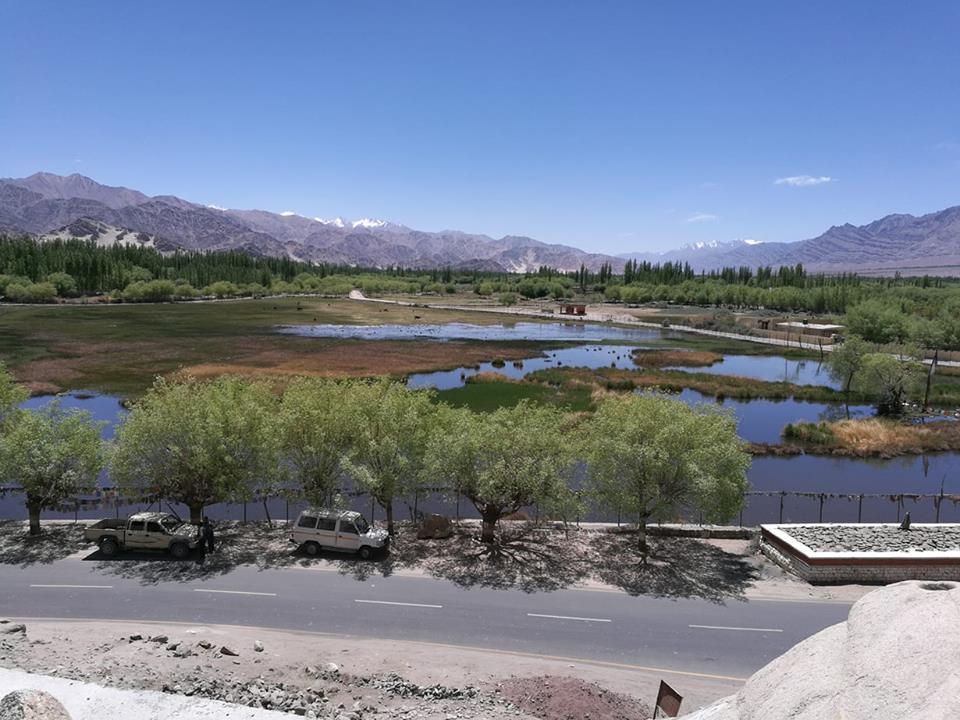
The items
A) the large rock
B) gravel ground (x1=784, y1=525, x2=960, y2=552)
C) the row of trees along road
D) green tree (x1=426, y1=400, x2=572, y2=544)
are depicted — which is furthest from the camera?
the row of trees along road

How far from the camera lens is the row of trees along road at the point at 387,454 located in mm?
31266

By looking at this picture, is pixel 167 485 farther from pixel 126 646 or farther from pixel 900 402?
pixel 900 402

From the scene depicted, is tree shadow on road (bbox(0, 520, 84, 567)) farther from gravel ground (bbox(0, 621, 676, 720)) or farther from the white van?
the white van

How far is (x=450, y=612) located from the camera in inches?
994

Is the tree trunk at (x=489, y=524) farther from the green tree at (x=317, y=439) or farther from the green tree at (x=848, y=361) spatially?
the green tree at (x=848, y=361)

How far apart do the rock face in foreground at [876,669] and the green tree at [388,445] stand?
2423 cm

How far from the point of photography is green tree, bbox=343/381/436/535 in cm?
3256

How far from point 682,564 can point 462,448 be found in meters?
11.7

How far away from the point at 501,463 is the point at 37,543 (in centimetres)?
2265

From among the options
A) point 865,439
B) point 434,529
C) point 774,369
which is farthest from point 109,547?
point 774,369

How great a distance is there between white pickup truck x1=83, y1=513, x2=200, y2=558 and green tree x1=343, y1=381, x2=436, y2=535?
26.1 feet

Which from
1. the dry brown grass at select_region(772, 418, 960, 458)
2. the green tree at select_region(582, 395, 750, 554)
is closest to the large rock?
the green tree at select_region(582, 395, 750, 554)

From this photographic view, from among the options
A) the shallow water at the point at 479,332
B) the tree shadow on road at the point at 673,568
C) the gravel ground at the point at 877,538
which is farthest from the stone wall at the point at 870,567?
the shallow water at the point at 479,332

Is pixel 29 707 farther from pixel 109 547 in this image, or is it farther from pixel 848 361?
pixel 848 361
